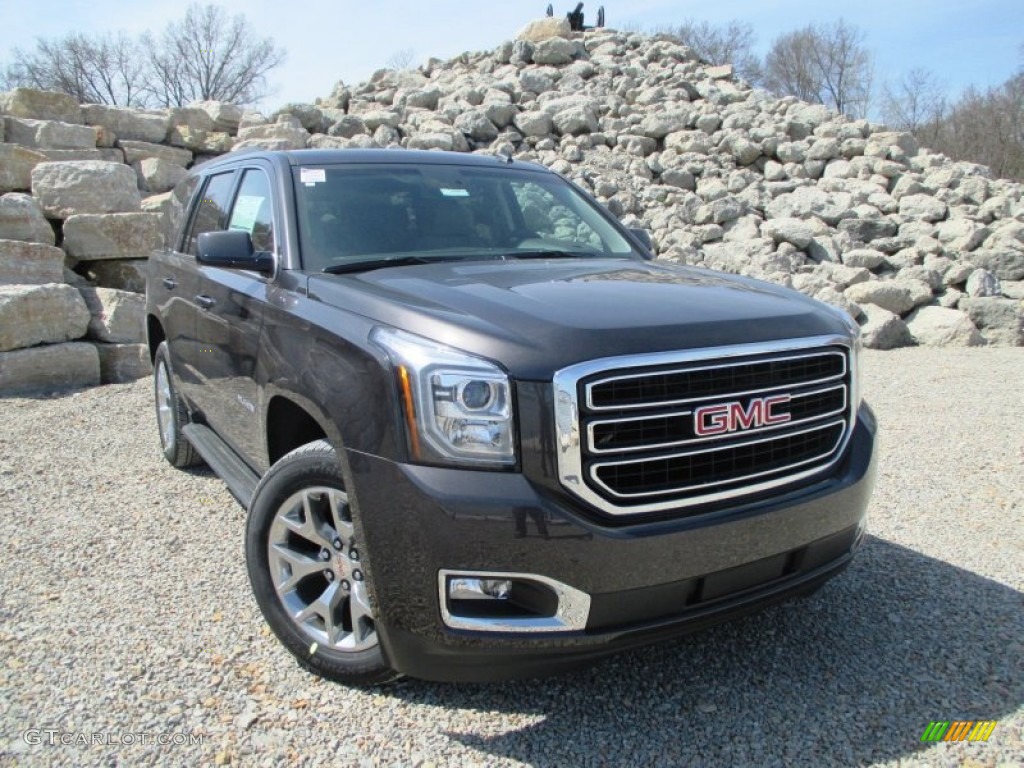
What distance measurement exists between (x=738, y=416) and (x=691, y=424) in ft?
0.61

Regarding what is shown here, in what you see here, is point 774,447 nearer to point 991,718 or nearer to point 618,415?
point 618,415

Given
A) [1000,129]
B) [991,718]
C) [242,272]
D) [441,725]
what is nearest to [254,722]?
[441,725]

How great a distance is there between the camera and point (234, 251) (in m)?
3.27

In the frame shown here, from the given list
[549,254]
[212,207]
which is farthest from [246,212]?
[549,254]

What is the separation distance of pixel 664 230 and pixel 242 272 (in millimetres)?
10291

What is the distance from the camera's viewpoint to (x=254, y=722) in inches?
105

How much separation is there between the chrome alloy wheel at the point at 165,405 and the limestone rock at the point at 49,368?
10.4ft

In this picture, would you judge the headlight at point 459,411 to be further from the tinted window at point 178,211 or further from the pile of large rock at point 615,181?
the pile of large rock at point 615,181

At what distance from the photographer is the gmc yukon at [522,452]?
2.26m

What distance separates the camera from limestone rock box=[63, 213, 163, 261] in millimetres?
9719

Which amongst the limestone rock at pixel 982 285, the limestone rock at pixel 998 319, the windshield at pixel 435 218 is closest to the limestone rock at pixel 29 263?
the windshield at pixel 435 218

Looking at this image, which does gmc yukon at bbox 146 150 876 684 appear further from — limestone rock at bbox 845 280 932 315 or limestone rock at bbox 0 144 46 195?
limestone rock at bbox 0 144 46 195

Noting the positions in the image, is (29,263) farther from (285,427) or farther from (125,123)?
(125,123)

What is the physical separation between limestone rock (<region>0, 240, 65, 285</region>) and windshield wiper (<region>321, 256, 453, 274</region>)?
7.09 m
